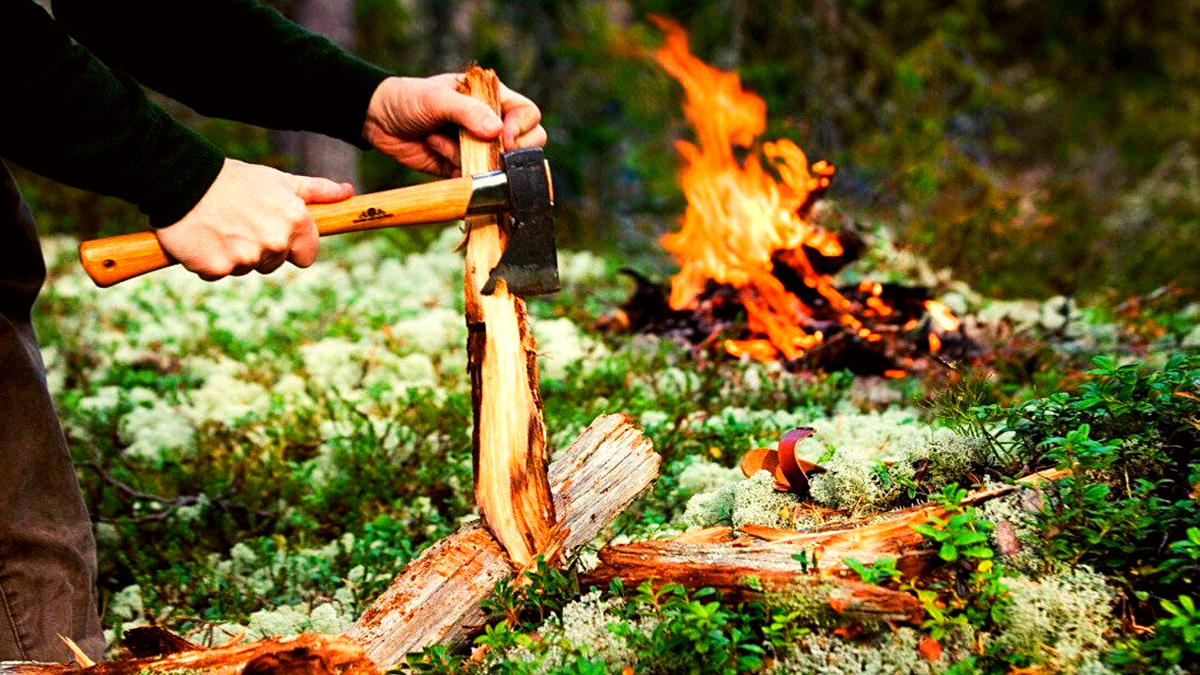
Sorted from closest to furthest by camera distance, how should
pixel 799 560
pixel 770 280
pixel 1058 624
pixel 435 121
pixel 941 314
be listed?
pixel 1058 624 < pixel 799 560 < pixel 435 121 < pixel 941 314 < pixel 770 280

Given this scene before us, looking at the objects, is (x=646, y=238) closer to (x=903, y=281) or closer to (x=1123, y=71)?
(x=903, y=281)

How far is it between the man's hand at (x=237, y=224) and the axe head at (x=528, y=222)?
21.8 inches

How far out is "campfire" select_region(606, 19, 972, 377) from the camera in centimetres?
493

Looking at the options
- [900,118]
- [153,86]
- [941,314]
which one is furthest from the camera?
[900,118]

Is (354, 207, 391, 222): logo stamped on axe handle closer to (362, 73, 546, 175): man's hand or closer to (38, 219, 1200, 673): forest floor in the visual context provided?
(362, 73, 546, 175): man's hand

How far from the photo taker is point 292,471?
416cm

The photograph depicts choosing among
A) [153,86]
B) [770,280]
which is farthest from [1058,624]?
[770,280]

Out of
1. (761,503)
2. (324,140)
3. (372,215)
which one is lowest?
(761,503)

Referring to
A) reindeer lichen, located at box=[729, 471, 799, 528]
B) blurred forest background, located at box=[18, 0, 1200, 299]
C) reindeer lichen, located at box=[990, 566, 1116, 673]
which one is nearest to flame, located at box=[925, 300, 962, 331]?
blurred forest background, located at box=[18, 0, 1200, 299]

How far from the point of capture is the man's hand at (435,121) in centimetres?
297

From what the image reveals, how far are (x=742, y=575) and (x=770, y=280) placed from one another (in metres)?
3.09

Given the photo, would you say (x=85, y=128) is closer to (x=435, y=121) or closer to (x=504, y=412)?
(x=435, y=121)

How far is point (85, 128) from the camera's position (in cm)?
251

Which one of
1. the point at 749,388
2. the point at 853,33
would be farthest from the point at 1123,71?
the point at 749,388
